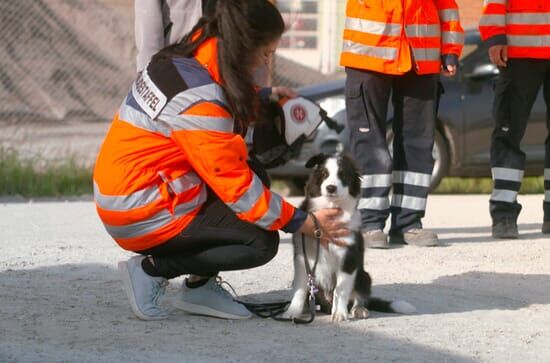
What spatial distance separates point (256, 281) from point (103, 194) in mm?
1569

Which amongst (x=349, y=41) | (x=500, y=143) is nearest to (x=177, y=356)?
(x=349, y=41)

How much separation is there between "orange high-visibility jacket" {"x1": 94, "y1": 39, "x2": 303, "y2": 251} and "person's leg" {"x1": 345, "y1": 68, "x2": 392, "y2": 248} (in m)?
2.83

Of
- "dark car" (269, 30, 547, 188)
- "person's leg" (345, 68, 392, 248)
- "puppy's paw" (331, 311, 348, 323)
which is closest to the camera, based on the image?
"puppy's paw" (331, 311, 348, 323)

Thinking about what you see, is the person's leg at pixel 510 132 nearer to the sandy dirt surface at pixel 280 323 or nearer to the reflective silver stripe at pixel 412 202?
the sandy dirt surface at pixel 280 323

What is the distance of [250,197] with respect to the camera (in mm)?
5574

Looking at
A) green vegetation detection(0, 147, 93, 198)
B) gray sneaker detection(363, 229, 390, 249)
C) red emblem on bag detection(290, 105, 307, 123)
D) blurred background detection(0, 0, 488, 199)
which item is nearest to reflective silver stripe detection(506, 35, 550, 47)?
gray sneaker detection(363, 229, 390, 249)

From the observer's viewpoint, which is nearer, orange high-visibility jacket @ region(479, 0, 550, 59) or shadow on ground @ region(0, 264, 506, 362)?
shadow on ground @ region(0, 264, 506, 362)

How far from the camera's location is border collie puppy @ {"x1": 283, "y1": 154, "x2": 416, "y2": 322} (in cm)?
602

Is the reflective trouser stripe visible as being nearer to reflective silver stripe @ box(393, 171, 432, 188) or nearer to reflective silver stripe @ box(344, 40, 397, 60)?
reflective silver stripe @ box(393, 171, 432, 188)

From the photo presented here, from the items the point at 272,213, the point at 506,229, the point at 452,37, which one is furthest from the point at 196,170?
the point at 506,229

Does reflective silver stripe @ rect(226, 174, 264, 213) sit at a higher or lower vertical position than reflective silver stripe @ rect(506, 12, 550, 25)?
higher

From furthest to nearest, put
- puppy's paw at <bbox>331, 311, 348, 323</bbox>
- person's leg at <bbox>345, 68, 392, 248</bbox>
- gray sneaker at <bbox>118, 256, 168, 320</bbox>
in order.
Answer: person's leg at <bbox>345, 68, 392, 248</bbox>
puppy's paw at <bbox>331, 311, 348, 323</bbox>
gray sneaker at <bbox>118, 256, 168, 320</bbox>

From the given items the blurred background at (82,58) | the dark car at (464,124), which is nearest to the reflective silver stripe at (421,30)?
the dark car at (464,124)

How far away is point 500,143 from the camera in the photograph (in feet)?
30.6
